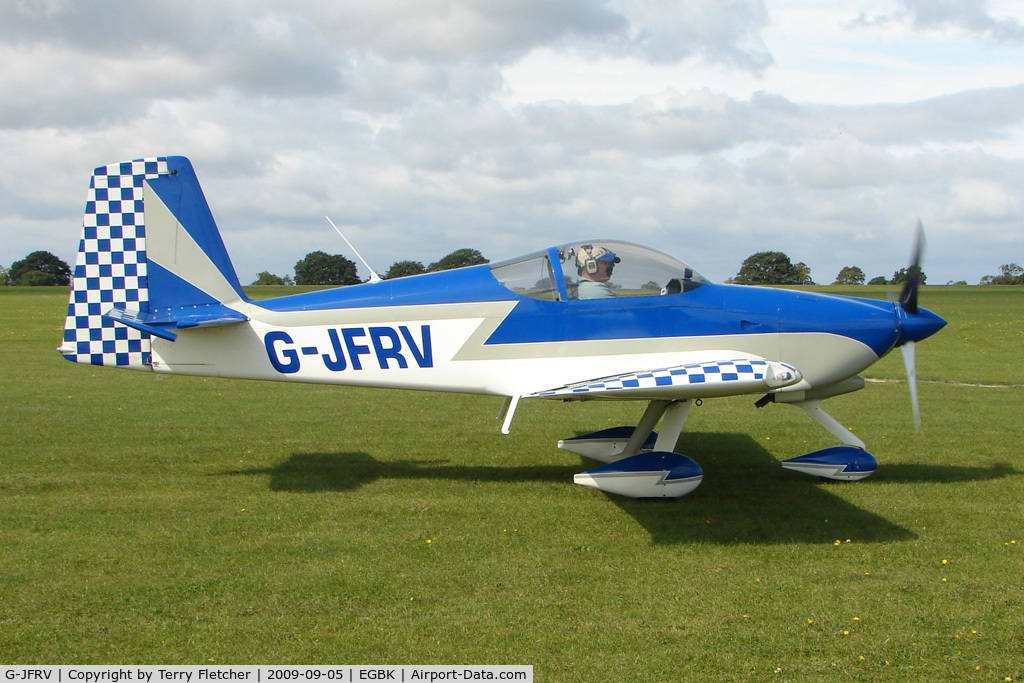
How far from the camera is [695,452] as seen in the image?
8.95 m

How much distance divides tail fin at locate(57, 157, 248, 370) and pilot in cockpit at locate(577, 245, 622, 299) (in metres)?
3.08

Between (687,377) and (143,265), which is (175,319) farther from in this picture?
(687,377)

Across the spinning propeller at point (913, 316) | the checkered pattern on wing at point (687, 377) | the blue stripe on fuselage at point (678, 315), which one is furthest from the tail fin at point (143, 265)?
the spinning propeller at point (913, 316)

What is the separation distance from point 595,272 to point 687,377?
1.51 metres

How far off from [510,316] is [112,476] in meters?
4.09

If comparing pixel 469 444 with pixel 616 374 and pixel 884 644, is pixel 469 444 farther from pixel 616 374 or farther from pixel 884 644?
pixel 884 644

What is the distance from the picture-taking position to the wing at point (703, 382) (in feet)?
18.9

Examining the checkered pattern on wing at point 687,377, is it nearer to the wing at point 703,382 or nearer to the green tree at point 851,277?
the wing at point 703,382

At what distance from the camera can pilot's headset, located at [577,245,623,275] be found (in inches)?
275

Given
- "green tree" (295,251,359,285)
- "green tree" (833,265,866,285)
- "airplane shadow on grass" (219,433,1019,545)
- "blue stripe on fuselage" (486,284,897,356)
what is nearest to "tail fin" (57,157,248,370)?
"airplane shadow on grass" (219,433,1019,545)

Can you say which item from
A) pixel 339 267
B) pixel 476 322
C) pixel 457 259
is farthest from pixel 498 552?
pixel 339 267

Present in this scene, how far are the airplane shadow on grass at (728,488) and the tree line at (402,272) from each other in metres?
2.05

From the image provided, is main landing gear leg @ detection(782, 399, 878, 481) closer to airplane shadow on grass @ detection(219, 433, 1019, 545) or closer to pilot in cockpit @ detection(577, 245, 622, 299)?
airplane shadow on grass @ detection(219, 433, 1019, 545)

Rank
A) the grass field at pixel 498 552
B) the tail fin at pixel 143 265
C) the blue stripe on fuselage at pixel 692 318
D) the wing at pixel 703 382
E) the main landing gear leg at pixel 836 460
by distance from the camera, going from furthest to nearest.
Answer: the main landing gear leg at pixel 836 460 < the tail fin at pixel 143 265 < the blue stripe on fuselage at pixel 692 318 < the wing at pixel 703 382 < the grass field at pixel 498 552
